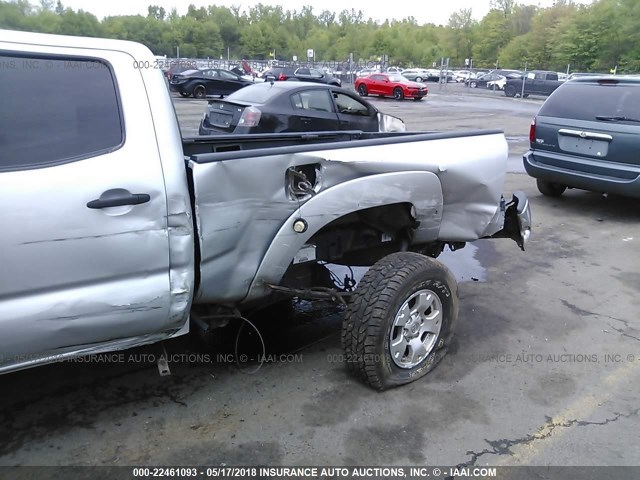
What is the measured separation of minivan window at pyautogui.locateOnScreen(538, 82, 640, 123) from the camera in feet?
22.3

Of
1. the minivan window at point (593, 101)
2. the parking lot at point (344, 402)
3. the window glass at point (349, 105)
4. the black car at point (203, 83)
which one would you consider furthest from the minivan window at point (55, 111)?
the black car at point (203, 83)

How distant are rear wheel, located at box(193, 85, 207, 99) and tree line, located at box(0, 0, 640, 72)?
33.4 ft

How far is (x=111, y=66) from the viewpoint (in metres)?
2.54

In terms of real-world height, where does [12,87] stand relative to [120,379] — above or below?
above

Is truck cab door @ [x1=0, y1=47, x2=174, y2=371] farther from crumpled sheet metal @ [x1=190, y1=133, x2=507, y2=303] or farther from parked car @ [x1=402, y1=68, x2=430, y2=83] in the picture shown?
parked car @ [x1=402, y1=68, x2=430, y2=83]

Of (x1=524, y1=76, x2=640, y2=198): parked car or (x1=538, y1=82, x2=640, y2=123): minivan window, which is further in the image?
(x1=538, y1=82, x2=640, y2=123): minivan window

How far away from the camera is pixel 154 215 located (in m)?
2.51

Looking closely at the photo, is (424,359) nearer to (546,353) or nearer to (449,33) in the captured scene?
(546,353)

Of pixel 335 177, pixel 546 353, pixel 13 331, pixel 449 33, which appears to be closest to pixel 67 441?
pixel 13 331

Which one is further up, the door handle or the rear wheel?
the door handle

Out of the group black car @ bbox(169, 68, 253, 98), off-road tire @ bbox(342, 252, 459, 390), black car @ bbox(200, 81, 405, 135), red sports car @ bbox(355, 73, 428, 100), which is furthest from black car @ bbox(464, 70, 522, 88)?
off-road tire @ bbox(342, 252, 459, 390)

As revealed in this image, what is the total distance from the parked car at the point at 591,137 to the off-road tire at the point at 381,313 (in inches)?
174

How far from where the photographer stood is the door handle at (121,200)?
237 centimetres

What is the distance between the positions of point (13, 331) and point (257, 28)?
11697 cm
